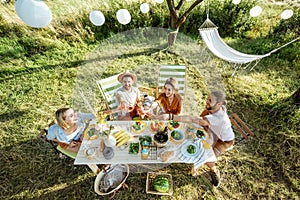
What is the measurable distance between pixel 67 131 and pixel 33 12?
6.29 feet

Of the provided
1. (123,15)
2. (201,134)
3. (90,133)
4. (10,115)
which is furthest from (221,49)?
(10,115)

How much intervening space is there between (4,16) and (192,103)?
6323 millimetres

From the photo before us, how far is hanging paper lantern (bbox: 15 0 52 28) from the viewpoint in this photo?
2.99 metres

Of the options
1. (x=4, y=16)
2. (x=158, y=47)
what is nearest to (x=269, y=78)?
(x=158, y=47)

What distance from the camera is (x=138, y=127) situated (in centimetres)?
298

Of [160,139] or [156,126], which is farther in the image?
[156,126]

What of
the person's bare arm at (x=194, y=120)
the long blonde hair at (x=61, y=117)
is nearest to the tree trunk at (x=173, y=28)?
the person's bare arm at (x=194, y=120)

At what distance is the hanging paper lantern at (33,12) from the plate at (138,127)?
2280 mm

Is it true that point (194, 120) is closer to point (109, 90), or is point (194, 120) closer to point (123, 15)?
point (109, 90)

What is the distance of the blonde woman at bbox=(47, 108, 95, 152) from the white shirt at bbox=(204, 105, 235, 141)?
1958 millimetres

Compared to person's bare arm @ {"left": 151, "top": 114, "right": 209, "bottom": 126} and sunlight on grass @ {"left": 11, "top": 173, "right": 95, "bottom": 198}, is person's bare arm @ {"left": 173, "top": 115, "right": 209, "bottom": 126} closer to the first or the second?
person's bare arm @ {"left": 151, "top": 114, "right": 209, "bottom": 126}

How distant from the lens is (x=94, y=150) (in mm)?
2705

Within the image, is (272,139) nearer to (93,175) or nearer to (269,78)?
(269,78)

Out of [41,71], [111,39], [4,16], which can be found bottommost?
[41,71]
